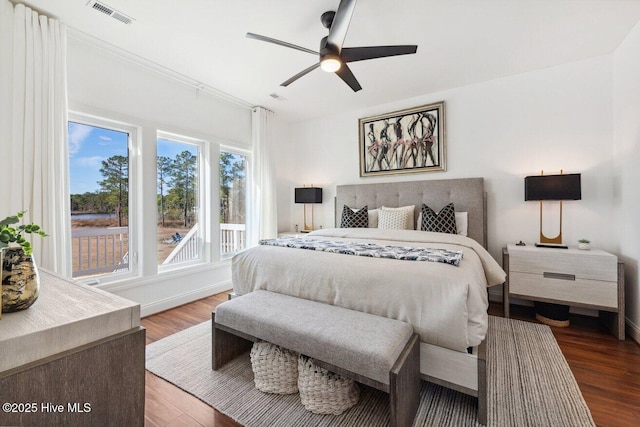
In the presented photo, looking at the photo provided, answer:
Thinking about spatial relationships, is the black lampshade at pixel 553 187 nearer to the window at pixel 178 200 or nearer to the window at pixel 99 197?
the window at pixel 178 200

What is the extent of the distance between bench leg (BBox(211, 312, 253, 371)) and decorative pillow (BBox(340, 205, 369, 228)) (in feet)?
7.10

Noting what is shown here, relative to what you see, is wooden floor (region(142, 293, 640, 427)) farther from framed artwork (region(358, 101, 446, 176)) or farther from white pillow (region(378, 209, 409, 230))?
framed artwork (region(358, 101, 446, 176))

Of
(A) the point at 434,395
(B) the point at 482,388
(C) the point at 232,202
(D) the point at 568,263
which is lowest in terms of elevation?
(A) the point at 434,395

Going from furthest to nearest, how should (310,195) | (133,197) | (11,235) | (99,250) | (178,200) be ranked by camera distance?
(310,195)
(178,200)
(133,197)
(99,250)
(11,235)

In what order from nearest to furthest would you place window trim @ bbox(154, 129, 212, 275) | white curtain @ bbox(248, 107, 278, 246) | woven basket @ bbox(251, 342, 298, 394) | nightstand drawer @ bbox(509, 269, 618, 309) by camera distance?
1. woven basket @ bbox(251, 342, 298, 394)
2. nightstand drawer @ bbox(509, 269, 618, 309)
3. window trim @ bbox(154, 129, 212, 275)
4. white curtain @ bbox(248, 107, 278, 246)

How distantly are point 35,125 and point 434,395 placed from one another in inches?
138

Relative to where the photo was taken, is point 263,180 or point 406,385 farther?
point 263,180

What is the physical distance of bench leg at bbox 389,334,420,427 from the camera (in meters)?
1.25

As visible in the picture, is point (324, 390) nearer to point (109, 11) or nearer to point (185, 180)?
point (185, 180)

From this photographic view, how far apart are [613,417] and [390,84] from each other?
342cm

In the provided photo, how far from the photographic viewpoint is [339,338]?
1439mm

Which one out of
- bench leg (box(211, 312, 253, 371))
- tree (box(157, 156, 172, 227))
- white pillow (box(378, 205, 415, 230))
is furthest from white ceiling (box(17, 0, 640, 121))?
bench leg (box(211, 312, 253, 371))

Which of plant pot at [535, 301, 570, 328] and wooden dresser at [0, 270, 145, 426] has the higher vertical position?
wooden dresser at [0, 270, 145, 426]

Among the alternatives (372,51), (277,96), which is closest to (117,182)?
(277,96)
